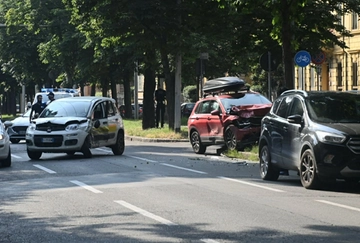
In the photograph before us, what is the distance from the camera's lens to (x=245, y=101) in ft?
82.6

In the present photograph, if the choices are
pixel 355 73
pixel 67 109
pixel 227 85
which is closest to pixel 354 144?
pixel 67 109

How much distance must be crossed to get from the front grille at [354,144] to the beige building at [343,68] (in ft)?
132

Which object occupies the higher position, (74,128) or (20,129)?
(74,128)

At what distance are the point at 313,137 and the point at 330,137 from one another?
400 mm

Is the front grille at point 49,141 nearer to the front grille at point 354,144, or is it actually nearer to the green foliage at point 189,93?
the front grille at point 354,144

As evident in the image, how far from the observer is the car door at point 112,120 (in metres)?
25.2

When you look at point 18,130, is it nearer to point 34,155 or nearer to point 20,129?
point 20,129

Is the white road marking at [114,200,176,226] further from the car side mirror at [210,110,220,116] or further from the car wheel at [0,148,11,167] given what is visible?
the car side mirror at [210,110,220,116]

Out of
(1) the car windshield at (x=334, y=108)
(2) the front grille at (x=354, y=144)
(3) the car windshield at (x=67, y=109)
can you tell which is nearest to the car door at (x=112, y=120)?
(3) the car windshield at (x=67, y=109)

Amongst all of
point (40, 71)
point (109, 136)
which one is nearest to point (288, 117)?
point (109, 136)

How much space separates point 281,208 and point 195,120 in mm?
14250

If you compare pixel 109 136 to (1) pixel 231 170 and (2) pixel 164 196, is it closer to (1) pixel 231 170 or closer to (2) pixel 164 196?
(1) pixel 231 170

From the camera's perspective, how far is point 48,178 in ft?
58.2

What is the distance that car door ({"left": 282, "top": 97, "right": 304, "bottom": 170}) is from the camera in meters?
15.7
